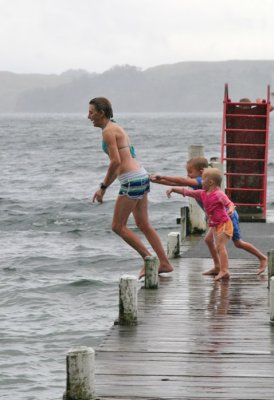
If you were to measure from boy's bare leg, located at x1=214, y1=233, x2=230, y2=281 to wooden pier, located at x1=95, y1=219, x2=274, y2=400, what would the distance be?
0.10 metres

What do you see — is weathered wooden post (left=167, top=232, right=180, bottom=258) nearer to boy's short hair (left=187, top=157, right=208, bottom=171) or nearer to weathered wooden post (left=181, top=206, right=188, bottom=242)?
weathered wooden post (left=181, top=206, right=188, bottom=242)

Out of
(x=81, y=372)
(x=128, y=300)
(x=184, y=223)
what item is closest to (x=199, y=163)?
(x=128, y=300)

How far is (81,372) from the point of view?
7465 millimetres

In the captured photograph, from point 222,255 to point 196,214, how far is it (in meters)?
4.69

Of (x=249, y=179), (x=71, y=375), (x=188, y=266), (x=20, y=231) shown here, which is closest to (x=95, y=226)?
(x=20, y=231)

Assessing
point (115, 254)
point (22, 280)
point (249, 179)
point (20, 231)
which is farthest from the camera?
point (20, 231)

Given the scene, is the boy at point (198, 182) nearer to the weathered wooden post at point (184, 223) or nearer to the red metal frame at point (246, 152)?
the weathered wooden post at point (184, 223)

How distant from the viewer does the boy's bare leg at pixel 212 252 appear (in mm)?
12312

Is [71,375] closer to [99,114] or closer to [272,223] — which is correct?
[99,114]

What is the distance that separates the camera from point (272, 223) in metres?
A: 17.6

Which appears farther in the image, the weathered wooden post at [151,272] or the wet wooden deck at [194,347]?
the weathered wooden post at [151,272]

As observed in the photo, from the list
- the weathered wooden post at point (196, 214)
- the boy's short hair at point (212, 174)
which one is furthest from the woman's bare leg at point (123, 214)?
the weathered wooden post at point (196, 214)

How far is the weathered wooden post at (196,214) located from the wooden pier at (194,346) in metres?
4.13

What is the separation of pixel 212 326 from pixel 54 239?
1790cm
